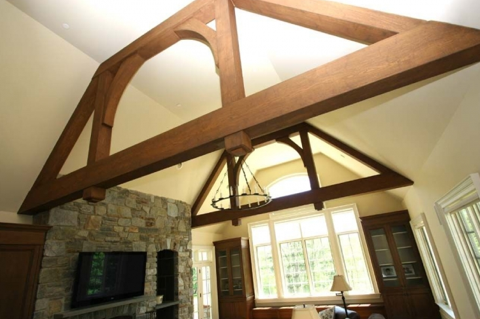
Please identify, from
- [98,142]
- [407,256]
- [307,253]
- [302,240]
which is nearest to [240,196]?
[98,142]

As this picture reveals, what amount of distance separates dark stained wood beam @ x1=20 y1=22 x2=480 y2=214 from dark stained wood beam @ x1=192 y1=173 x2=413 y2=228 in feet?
12.0

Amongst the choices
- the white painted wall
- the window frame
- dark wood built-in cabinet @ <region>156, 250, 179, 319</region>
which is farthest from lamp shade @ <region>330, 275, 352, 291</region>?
dark wood built-in cabinet @ <region>156, 250, 179, 319</region>

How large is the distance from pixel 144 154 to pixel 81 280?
2.66 meters

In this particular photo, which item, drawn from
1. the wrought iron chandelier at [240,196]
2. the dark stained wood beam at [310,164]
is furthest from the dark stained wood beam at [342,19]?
the dark stained wood beam at [310,164]

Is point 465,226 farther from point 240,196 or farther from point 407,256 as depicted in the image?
point 407,256

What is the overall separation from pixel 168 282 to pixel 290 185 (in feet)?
15.8

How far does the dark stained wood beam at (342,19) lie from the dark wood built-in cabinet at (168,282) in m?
5.48

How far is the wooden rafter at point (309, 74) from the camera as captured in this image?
58.2 inches

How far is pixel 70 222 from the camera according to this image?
3945 mm

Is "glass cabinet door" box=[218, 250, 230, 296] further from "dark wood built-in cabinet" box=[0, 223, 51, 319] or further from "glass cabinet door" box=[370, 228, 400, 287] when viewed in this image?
"dark wood built-in cabinet" box=[0, 223, 51, 319]

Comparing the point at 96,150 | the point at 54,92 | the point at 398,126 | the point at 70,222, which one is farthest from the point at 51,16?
the point at 398,126

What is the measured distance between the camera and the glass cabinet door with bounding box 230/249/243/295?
299 inches

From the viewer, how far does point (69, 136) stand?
351cm

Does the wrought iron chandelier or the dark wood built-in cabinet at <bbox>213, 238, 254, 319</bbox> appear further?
the dark wood built-in cabinet at <bbox>213, 238, 254, 319</bbox>
